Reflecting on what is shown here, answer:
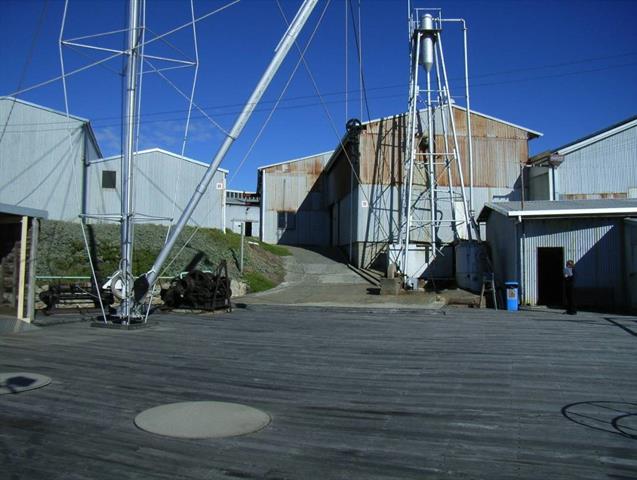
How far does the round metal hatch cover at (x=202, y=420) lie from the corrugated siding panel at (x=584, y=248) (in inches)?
640

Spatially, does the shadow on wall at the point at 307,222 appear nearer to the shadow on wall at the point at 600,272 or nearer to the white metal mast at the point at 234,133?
the shadow on wall at the point at 600,272

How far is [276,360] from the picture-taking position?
9.85 metres

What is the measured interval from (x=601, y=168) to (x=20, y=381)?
28823mm

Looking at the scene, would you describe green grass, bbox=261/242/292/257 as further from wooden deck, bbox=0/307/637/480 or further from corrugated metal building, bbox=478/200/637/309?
wooden deck, bbox=0/307/637/480

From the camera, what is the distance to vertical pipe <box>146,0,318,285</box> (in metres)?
15.0

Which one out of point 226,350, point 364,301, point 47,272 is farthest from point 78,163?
point 226,350

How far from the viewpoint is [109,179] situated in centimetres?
2658

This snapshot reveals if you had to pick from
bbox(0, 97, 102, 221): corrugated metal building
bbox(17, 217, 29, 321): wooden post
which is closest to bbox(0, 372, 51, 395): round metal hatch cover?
bbox(17, 217, 29, 321): wooden post

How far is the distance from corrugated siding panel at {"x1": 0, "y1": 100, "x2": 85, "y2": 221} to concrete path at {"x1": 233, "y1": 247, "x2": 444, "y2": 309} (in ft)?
32.9

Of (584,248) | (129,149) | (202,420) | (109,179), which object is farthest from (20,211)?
(584,248)

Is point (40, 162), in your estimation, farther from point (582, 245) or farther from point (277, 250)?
point (582, 245)

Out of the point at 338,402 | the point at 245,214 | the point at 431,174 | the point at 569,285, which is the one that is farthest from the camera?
the point at 245,214

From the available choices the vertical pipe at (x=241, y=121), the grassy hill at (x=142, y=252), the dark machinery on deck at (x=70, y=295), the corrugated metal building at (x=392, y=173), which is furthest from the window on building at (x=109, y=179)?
the vertical pipe at (x=241, y=121)

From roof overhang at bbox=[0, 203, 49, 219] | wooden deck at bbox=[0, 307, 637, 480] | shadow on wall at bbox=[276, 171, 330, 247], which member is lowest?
wooden deck at bbox=[0, 307, 637, 480]
